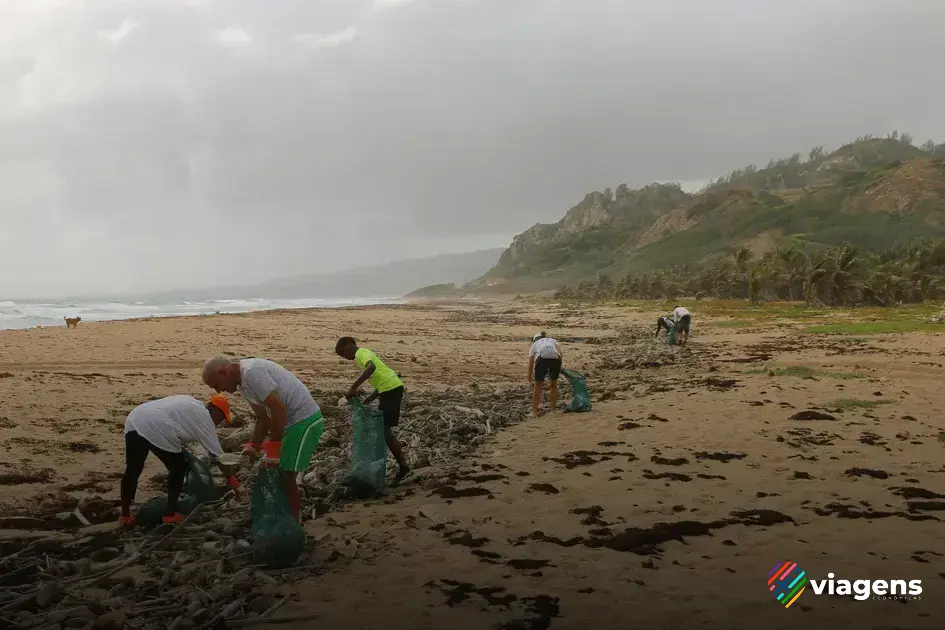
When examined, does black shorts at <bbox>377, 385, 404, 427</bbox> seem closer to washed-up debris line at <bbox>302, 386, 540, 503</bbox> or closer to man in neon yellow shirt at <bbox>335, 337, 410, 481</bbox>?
man in neon yellow shirt at <bbox>335, 337, 410, 481</bbox>

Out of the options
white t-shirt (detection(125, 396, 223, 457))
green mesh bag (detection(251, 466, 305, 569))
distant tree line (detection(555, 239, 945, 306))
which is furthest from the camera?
distant tree line (detection(555, 239, 945, 306))

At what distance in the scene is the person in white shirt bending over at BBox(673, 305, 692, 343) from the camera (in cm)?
1975

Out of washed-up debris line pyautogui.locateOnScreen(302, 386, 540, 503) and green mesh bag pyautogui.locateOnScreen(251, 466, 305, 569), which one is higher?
green mesh bag pyautogui.locateOnScreen(251, 466, 305, 569)

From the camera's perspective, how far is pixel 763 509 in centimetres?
534

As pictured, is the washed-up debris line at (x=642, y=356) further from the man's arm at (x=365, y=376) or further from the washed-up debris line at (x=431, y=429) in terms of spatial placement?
the man's arm at (x=365, y=376)

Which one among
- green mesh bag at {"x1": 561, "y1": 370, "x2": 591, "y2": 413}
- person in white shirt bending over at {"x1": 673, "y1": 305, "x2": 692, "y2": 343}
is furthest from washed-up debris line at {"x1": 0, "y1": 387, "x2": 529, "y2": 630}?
person in white shirt bending over at {"x1": 673, "y1": 305, "x2": 692, "y2": 343}

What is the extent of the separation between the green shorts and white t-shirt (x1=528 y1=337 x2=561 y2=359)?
5.90m

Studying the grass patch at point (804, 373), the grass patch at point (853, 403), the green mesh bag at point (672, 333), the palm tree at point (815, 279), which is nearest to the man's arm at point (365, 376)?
the grass patch at point (853, 403)

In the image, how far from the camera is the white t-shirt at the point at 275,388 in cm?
462

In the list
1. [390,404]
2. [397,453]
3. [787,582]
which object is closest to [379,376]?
[390,404]

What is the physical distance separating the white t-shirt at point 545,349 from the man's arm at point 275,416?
20.3ft

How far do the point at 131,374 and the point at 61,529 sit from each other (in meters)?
9.15

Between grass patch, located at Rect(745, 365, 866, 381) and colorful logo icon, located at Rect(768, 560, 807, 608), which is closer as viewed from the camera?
colorful logo icon, located at Rect(768, 560, 807, 608)

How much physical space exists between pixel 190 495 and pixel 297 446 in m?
1.49
